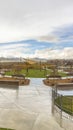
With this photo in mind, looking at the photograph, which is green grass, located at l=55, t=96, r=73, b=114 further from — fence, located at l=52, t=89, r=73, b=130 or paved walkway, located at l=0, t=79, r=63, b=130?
paved walkway, located at l=0, t=79, r=63, b=130

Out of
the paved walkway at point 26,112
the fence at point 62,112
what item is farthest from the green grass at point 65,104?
the paved walkway at point 26,112

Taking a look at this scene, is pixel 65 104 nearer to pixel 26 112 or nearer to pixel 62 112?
pixel 62 112

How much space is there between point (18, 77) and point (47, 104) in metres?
10.4

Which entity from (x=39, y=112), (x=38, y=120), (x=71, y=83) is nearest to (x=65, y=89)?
(x=71, y=83)

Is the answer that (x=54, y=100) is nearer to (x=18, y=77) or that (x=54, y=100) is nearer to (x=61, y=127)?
(x=61, y=127)

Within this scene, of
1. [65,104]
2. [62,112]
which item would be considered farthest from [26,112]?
[65,104]

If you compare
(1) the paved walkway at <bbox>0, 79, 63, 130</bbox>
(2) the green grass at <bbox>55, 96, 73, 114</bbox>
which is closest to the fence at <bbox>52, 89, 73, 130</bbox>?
(2) the green grass at <bbox>55, 96, 73, 114</bbox>

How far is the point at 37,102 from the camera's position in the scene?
41.8ft

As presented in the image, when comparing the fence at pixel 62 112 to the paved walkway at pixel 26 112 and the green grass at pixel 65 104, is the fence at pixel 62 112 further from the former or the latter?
the paved walkway at pixel 26 112

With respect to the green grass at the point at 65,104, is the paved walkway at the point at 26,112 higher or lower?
lower

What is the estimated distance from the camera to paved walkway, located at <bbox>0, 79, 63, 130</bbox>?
9078 mm

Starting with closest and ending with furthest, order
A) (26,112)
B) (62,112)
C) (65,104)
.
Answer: (62,112)
(26,112)
(65,104)

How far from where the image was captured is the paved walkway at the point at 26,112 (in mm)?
9078

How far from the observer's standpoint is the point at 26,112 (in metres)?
10.8
